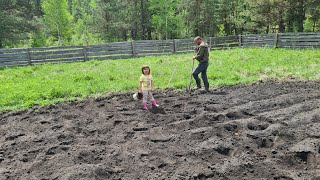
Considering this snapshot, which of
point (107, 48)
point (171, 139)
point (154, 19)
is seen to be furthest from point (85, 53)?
point (154, 19)

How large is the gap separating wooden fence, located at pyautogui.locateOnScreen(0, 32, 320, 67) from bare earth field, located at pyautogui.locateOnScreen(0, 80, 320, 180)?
36.6 feet

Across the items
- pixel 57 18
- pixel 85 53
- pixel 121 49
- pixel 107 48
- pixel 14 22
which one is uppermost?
pixel 57 18

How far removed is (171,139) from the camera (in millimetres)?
6086

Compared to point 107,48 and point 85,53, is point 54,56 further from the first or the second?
point 107,48

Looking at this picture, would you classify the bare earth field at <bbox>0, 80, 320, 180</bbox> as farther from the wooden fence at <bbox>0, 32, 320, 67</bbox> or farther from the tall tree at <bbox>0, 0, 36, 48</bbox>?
the tall tree at <bbox>0, 0, 36, 48</bbox>

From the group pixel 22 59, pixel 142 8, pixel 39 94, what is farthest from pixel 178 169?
pixel 142 8

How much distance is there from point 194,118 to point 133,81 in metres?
5.01

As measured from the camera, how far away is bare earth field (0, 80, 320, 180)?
15.8ft

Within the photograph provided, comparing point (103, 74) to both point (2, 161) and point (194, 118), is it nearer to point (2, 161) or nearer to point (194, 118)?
point (194, 118)

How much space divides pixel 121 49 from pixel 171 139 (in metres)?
15.8

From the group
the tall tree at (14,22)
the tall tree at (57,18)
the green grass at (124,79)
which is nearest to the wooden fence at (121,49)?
the green grass at (124,79)

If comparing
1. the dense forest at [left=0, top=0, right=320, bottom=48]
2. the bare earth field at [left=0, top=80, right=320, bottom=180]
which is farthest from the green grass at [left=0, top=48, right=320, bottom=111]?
the dense forest at [left=0, top=0, right=320, bottom=48]

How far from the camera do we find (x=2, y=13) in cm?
2719

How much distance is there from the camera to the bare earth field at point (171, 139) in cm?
481
